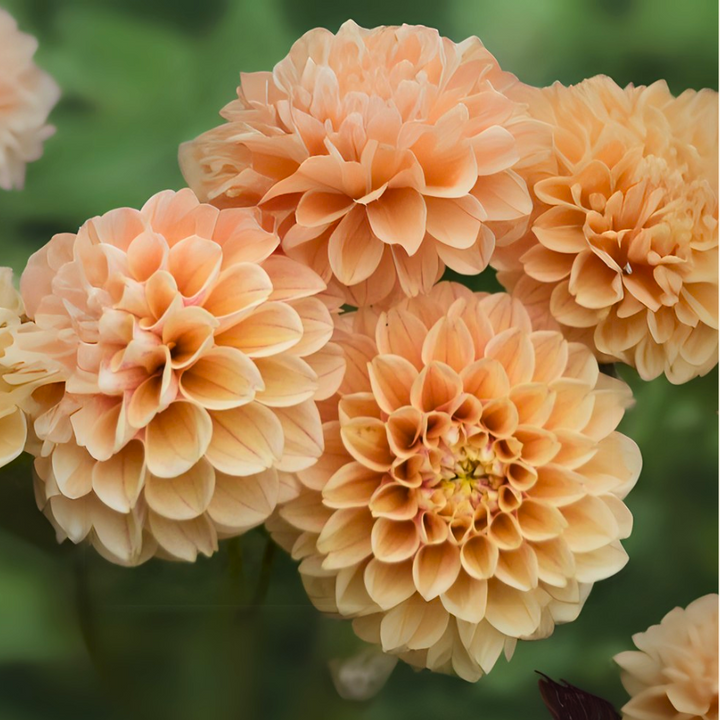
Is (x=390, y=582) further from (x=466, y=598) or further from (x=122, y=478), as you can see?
(x=122, y=478)

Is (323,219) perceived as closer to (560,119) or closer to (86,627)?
(560,119)

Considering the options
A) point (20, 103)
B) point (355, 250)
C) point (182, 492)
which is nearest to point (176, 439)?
point (182, 492)

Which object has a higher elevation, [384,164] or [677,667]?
[384,164]

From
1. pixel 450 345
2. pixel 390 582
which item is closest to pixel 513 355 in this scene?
pixel 450 345

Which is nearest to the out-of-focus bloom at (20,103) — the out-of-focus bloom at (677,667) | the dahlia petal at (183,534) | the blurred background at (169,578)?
the blurred background at (169,578)

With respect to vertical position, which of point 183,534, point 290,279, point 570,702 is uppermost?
point 290,279

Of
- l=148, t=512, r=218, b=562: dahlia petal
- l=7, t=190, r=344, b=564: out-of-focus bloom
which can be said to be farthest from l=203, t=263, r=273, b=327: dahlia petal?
l=148, t=512, r=218, b=562: dahlia petal

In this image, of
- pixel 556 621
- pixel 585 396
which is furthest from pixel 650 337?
pixel 556 621

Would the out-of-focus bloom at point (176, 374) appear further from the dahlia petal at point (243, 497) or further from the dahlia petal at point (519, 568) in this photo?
the dahlia petal at point (519, 568)
